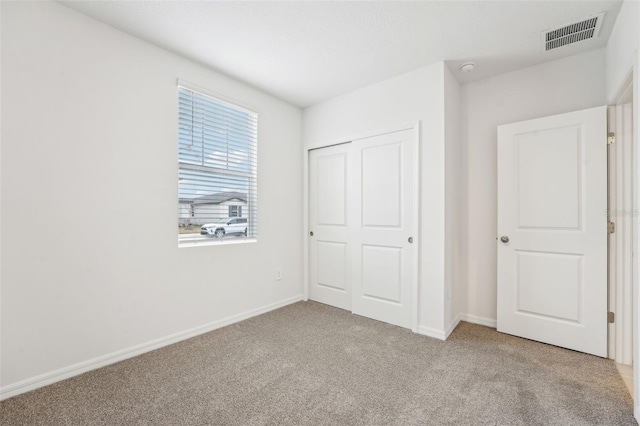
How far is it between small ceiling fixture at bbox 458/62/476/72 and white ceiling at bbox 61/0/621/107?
0.07 meters

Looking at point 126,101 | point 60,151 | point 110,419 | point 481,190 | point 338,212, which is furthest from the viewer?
point 338,212

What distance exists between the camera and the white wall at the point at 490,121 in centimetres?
263

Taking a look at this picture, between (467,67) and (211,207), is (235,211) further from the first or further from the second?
(467,67)

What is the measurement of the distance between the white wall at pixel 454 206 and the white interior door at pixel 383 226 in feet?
1.11

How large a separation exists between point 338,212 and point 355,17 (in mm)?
2065

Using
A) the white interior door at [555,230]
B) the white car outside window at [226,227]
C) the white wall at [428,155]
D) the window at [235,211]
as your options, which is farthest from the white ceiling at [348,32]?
the white car outside window at [226,227]

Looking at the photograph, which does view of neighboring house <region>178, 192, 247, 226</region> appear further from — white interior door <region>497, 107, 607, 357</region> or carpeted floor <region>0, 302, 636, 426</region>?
white interior door <region>497, 107, 607, 357</region>

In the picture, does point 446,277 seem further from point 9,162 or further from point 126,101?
point 9,162

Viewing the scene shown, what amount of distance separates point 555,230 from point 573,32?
5.23 ft

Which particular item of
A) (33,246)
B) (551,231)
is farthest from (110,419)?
(551,231)

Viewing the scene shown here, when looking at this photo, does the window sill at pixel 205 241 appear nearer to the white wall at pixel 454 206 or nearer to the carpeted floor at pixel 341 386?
the carpeted floor at pixel 341 386

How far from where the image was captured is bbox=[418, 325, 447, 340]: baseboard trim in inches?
105

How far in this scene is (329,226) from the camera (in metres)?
3.69

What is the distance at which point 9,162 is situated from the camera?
1815 millimetres
